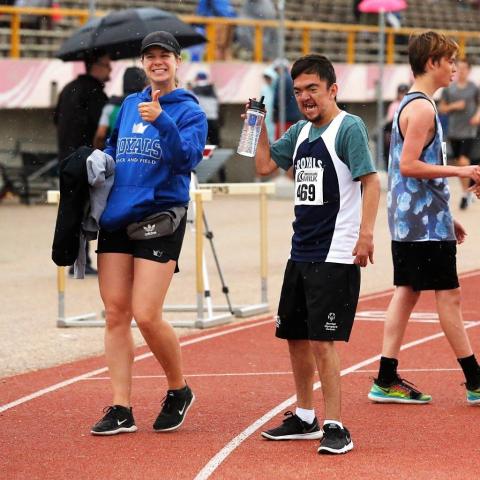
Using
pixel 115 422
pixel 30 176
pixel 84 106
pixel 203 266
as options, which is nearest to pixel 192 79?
pixel 30 176

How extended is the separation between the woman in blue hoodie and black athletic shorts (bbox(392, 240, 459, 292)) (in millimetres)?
1292

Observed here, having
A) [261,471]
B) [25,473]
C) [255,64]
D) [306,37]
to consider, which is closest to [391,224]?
[261,471]

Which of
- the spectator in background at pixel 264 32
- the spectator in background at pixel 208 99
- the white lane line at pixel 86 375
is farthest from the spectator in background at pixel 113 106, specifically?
the spectator in background at pixel 264 32

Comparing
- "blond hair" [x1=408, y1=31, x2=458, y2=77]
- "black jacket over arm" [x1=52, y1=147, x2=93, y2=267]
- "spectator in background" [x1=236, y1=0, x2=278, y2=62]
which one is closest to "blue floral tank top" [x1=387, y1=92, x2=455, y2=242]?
"blond hair" [x1=408, y1=31, x2=458, y2=77]

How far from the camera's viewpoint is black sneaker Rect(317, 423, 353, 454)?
6.53 meters

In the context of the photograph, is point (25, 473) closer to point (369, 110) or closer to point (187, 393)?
point (187, 393)

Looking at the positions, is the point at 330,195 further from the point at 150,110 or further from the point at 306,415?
the point at 306,415

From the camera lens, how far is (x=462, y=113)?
21656 millimetres

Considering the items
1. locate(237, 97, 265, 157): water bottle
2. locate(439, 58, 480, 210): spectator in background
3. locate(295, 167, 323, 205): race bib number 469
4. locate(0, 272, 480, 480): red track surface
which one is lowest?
locate(0, 272, 480, 480): red track surface

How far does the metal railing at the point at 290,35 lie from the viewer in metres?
→ 23.6

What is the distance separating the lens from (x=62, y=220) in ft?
23.4

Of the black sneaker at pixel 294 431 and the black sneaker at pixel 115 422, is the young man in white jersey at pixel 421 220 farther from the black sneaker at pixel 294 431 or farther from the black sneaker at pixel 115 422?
the black sneaker at pixel 115 422

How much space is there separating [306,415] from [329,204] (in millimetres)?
1031

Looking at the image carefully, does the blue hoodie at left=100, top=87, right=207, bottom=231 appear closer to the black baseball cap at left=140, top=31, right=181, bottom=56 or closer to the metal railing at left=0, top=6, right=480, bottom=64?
the black baseball cap at left=140, top=31, right=181, bottom=56
